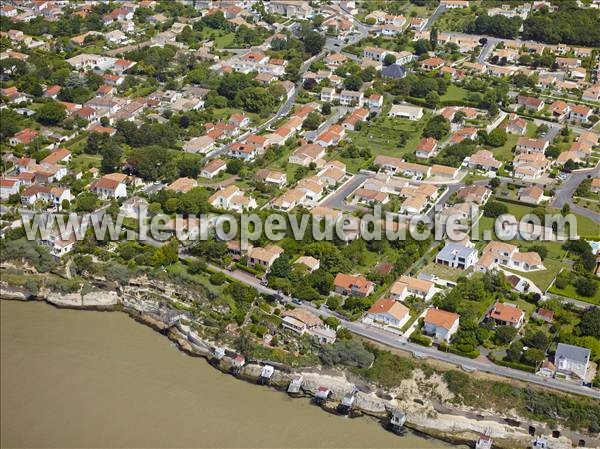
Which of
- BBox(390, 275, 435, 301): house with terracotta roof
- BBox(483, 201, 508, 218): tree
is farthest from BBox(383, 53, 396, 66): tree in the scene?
BBox(390, 275, 435, 301): house with terracotta roof

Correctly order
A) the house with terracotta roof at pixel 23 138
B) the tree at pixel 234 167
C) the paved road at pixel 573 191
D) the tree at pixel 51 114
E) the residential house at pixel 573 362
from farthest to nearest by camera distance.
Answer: the tree at pixel 51 114, the house with terracotta roof at pixel 23 138, the tree at pixel 234 167, the paved road at pixel 573 191, the residential house at pixel 573 362

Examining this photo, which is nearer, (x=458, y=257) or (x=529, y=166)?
(x=458, y=257)

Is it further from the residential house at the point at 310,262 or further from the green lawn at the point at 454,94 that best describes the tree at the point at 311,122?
the residential house at the point at 310,262

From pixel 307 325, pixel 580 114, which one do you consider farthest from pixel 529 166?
pixel 307 325

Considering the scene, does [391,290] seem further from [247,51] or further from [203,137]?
[247,51]

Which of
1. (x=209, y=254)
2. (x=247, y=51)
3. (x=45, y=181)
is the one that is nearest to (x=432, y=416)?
(x=209, y=254)

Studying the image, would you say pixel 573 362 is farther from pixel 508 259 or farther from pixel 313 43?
pixel 313 43

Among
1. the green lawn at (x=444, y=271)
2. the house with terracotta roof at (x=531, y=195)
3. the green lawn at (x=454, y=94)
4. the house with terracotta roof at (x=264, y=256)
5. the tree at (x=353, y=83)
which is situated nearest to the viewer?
the green lawn at (x=444, y=271)

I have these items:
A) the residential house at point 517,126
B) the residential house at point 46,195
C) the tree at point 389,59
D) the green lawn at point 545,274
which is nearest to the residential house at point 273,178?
the residential house at point 46,195
